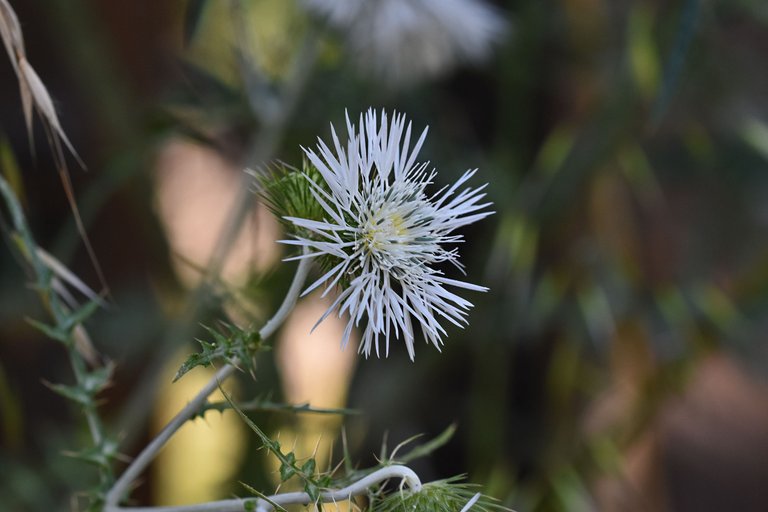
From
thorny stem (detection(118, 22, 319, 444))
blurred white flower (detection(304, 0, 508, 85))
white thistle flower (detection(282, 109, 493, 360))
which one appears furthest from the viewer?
blurred white flower (detection(304, 0, 508, 85))

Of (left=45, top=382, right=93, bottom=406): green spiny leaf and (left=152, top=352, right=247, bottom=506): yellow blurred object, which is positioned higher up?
(left=45, top=382, right=93, bottom=406): green spiny leaf

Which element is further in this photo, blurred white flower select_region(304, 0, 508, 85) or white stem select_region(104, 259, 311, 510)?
blurred white flower select_region(304, 0, 508, 85)

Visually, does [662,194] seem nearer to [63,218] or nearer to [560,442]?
[560,442]

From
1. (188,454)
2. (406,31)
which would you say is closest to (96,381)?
(406,31)

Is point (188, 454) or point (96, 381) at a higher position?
point (96, 381)

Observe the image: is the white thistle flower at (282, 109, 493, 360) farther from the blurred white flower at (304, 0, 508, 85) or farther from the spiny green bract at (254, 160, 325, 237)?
the blurred white flower at (304, 0, 508, 85)

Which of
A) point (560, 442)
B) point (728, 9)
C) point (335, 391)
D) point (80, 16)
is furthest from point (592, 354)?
point (80, 16)

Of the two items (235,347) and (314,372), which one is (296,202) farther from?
(314,372)

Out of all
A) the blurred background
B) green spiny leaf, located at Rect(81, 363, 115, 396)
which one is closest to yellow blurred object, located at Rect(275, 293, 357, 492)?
the blurred background
